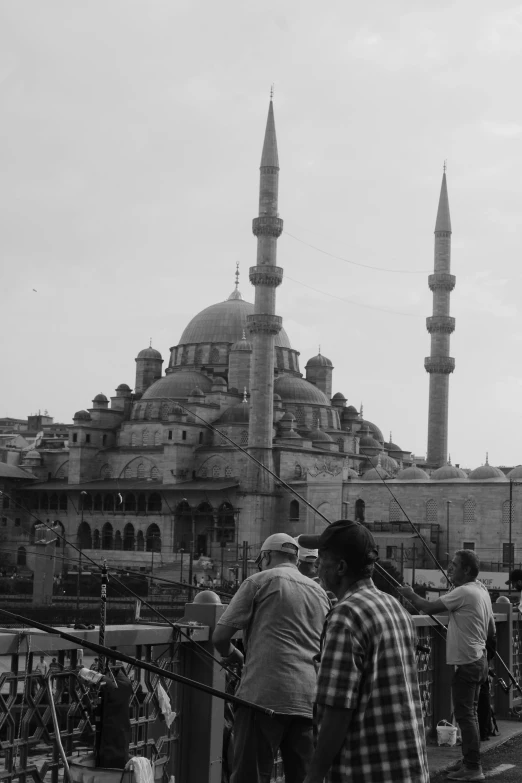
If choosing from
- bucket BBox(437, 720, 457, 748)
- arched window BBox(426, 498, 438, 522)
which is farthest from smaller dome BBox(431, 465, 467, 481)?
bucket BBox(437, 720, 457, 748)

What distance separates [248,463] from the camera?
48031mm

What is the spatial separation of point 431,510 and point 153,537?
545 inches

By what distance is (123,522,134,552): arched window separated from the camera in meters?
51.3

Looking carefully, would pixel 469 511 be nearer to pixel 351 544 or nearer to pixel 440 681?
pixel 440 681

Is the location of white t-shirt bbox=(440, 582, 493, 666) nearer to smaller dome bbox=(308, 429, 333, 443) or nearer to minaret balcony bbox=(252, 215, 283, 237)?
minaret balcony bbox=(252, 215, 283, 237)

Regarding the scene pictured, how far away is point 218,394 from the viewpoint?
55.0 meters

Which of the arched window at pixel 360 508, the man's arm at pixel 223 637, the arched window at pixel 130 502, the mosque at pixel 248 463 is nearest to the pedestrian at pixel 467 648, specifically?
the man's arm at pixel 223 637

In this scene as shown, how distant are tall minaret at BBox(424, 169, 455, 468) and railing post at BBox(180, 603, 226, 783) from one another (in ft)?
143

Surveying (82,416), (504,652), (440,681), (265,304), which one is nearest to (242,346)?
(82,416)

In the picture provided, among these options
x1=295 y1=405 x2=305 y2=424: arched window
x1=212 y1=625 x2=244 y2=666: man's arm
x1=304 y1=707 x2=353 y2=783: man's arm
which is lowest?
x1=304 y1=707 x2=353 y2=783: man's arm

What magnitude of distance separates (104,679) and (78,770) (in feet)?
1.22

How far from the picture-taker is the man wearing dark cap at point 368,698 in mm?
3125

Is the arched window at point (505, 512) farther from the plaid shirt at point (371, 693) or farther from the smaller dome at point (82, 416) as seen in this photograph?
the plaid shirt at point (371, 693)

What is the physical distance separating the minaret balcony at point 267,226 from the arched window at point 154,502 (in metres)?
13.9
